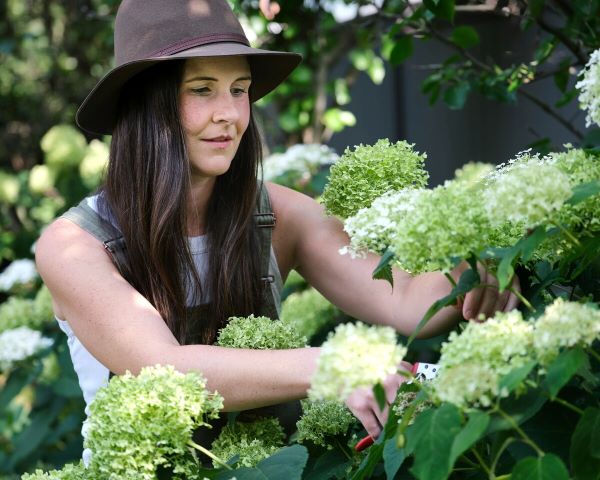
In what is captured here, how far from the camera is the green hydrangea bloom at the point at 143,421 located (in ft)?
3.98

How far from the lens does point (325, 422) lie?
1.50m

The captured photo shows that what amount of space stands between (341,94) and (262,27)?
0.94m

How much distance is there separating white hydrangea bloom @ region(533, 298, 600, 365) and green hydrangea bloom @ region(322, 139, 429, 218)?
2.39 feet

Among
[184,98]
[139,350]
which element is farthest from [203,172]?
[139,350]

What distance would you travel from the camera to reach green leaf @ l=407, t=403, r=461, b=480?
0.97m

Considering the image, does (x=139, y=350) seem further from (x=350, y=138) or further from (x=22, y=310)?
(x=350, y=138)

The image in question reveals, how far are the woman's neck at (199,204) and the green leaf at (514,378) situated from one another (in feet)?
3.49

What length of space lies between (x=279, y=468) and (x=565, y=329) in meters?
0.48

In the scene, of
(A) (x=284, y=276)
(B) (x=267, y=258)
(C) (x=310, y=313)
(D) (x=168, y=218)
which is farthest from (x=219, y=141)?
(C) (x=310, y=313)

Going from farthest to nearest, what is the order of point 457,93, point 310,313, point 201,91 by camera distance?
1. point 310,313
2. point 457,93
3. point 201,91

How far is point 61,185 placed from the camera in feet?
14.6

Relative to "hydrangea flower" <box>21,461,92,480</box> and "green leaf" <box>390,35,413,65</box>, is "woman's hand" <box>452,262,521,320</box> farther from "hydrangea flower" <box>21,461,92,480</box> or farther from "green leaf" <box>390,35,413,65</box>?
"green leaf" <box>390,35,413,65</box>

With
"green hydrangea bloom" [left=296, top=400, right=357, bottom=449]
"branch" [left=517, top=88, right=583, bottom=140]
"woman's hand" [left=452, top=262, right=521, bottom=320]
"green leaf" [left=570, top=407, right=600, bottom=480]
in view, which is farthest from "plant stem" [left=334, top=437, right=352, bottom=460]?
"branch" [left=517, top=88, right=583, bottom=140]

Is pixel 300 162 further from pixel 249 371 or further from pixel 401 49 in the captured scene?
pixel 249 371
